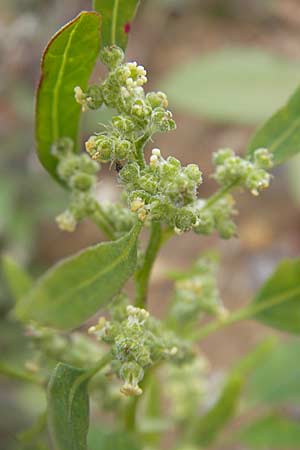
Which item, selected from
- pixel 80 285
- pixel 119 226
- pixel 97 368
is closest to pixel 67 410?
pixel 97 368

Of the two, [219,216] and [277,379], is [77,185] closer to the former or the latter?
[219,216]

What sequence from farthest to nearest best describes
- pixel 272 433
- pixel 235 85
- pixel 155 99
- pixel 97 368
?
1. pixel 235 85
2. pixel 272 433
3. pixel 97 368
4. pixel 155 99

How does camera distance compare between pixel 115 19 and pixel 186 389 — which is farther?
pixel 186 389

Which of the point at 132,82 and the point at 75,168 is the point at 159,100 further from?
the point at 75,168

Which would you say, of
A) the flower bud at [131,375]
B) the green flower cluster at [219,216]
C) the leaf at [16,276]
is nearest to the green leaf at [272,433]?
the leaf at [16,276]

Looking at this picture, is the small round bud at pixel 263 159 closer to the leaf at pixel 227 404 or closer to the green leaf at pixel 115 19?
the green leaf at pixel 115 19

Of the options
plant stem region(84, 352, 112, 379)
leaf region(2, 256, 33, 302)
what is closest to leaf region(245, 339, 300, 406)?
leaf region(2, 256, 33, 302)
